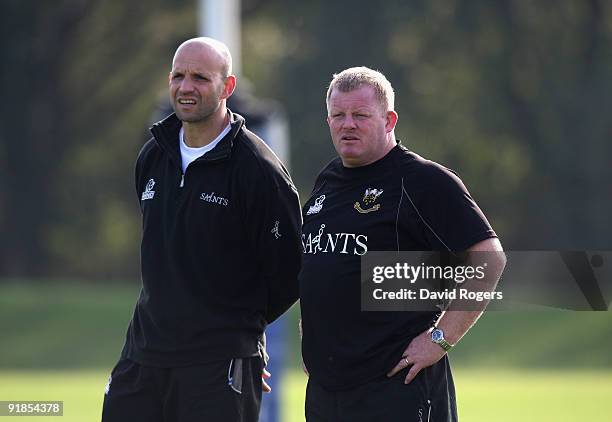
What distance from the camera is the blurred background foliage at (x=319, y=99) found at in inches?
1160

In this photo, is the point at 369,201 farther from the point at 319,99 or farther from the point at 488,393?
the point at 319,99

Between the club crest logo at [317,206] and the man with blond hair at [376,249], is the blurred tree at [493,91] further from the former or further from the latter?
the man with blond hair at [376,249]

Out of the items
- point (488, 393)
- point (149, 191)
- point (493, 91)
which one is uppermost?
point (493, 91)

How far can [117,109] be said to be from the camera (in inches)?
1316

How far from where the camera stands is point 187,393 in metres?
5.37

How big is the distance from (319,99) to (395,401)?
86.9 feet

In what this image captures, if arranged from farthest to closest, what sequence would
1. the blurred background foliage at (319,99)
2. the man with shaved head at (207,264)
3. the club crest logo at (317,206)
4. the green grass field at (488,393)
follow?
the blurred background foliage at (319,99)
the green grass field at (488,393)
the man with shaved head at (207,264)
the club crest logo at (317,206)

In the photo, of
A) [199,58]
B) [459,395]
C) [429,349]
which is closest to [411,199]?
[429,349]

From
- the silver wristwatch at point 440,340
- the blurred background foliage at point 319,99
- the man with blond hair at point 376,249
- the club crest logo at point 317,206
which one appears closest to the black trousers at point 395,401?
the man with blond hair at point 376,249

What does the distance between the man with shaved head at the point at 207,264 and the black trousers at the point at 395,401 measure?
1.83ft

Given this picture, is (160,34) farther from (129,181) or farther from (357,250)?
(357,250)

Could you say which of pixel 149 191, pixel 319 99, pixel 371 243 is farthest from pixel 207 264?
pixel 319 99

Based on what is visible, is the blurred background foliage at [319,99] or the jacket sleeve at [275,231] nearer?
the jacket sleeve at [275,231]

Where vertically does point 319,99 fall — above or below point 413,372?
above
